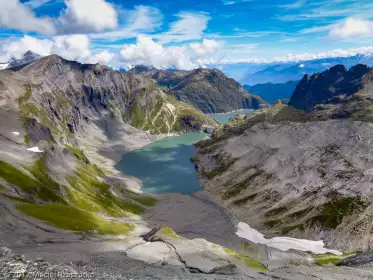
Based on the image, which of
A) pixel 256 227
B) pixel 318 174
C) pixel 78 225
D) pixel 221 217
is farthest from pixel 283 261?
pixel 318 174

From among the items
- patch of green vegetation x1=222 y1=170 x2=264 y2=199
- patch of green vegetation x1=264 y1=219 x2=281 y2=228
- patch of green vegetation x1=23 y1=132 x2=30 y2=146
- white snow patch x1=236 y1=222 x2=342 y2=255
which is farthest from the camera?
patch of green vegetation x1=222 y1=170 x2=264 y2=199

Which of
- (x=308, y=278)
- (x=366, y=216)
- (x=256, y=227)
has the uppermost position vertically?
(x=308, y=278)

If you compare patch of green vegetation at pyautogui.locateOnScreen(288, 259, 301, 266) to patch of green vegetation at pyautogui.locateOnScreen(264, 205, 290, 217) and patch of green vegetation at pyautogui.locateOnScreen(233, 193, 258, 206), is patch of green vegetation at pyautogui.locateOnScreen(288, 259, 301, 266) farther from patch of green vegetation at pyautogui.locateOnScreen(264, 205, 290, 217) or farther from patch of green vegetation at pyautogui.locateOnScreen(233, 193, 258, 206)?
patch of green vegetation at pyautogui.locateOnScreen(233, 193, 258, 206)

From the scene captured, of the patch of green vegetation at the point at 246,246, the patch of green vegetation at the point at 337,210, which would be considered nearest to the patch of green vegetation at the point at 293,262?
the patch of green vegetation at the point at 246,246

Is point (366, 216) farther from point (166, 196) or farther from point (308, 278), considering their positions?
point (166, 196)

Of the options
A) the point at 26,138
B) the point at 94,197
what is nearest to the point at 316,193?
the point at 94,197

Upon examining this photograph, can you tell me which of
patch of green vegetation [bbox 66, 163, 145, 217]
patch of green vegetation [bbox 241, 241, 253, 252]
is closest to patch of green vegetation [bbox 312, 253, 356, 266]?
patch of green vegetation [bbox 241, 241, 253, 252]
